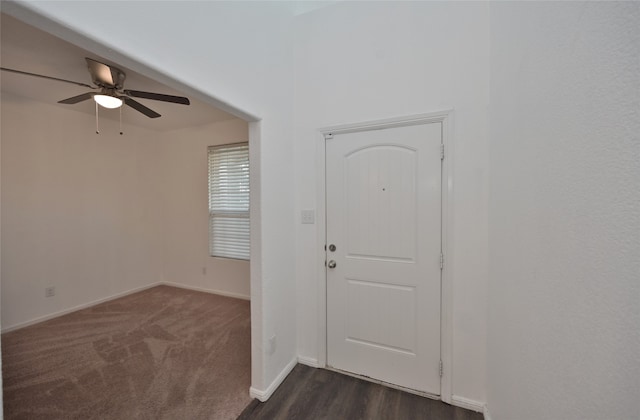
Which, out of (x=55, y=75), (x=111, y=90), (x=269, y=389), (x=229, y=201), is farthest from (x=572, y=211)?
(x=55, y=75)

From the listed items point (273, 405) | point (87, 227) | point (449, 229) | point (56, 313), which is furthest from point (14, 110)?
point (449, 229)

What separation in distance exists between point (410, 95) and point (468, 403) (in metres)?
2.22

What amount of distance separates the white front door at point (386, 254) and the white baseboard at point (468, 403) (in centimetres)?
11

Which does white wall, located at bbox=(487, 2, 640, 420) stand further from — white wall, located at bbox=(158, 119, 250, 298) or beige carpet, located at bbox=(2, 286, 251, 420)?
white wall, located at bbox=(158, 119, 250, 298)

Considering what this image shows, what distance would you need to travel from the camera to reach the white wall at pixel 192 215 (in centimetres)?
369

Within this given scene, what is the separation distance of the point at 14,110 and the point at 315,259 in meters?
3.85

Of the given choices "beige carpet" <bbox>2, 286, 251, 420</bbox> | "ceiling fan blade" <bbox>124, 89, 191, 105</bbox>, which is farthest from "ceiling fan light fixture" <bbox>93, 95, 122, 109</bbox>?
"beige carpet" <bbox>2, 286, 251, 420</bbox>

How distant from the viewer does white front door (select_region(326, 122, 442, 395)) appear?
1.74 meters

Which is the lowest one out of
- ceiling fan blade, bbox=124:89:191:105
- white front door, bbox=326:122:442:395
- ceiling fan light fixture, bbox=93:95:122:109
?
white front door, bbox=326:122:442:395

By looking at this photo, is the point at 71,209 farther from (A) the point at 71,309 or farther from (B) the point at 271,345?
(B) the point at 271,345

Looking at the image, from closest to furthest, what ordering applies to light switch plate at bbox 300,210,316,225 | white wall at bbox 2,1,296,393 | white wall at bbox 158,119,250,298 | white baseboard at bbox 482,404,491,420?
white wall at bbox 2,1,296,393
white baseboard at bbox 482,404,491,420
light switch plate at bbox 300,210,316,225
white wall at bbox 158,119,250,298

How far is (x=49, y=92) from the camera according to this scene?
8.66ft

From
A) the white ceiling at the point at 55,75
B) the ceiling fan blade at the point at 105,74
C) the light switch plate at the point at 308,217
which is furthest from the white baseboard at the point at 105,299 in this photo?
the ceiling fan blade at the point at 105,74

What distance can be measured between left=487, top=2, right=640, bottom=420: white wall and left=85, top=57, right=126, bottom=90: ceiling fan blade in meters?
2.75
